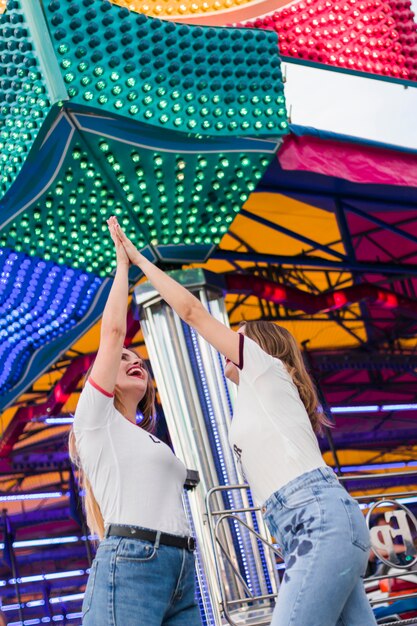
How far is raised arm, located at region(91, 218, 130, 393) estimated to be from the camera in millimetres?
2551

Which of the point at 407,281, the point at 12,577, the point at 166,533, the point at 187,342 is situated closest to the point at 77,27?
the point at 187,342

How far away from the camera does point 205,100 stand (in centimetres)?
539

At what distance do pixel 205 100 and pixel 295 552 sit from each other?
3.69m

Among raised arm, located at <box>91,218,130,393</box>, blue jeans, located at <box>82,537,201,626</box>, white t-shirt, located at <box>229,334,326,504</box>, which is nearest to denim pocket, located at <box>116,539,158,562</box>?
blue jeans, located at <box>82,537,201,626</box>

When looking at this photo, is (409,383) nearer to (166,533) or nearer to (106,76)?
(106,76)

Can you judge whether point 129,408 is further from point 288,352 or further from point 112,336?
point 288,352

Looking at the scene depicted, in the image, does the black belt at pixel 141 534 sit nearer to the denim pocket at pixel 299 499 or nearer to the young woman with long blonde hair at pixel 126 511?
the young woman with long blonde hair at pixel 126 511

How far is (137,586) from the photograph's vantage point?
2352 mm

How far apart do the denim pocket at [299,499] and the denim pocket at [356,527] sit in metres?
0.09

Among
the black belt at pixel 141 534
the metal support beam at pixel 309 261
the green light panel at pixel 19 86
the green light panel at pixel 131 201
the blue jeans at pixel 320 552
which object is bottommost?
the blue jeans at pixel 320 552

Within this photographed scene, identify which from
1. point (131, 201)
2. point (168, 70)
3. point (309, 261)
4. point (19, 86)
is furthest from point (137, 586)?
point (309, 261)

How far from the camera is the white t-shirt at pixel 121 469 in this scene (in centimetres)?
250

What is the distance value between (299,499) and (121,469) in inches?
21.2

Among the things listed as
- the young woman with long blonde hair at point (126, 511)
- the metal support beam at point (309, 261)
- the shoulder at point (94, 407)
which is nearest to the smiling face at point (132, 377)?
the young woman with long blonde hair at point (126, 511)
